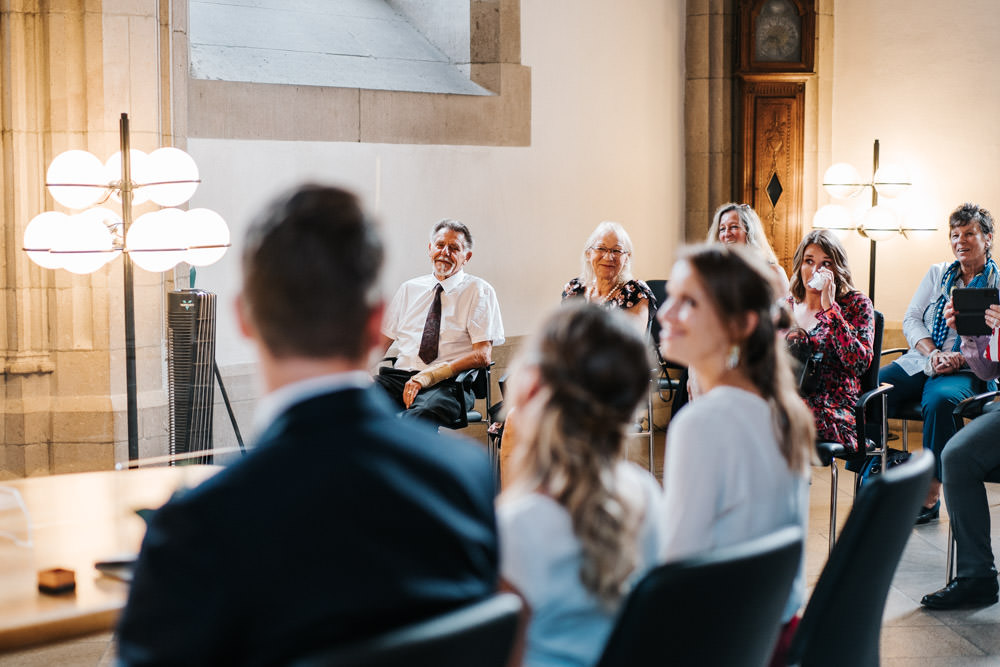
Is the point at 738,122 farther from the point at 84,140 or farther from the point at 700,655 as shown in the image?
the point at 700,655

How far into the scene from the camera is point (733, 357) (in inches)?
85.7

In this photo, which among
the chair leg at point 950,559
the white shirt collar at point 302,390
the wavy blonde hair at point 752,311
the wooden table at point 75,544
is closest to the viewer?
the white shirt collar at point 302,390

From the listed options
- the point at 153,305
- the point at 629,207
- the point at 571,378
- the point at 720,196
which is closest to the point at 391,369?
the point at 153,305

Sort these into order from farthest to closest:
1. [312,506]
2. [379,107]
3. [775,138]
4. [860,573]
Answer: [775,138] → [379,107] → [860,573] → [312,506]

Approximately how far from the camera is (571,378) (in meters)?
1.65

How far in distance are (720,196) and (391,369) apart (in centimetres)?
269

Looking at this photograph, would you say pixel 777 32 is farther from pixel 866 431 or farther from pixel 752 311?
pixel 752 311

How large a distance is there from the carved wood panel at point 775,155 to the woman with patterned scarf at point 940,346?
1711mm

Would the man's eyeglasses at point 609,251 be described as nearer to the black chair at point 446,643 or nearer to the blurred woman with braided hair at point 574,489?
the blurred woman with braided hair at point 574,489

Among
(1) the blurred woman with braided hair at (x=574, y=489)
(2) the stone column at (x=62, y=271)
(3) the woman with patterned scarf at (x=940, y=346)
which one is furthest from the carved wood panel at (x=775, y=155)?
(1) the blurred woman with braided hair at (x=574, y=489)

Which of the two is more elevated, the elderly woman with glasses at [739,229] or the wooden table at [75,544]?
the elderly woman with glasses at [739,229]

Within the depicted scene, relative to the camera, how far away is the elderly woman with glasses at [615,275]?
489 cm

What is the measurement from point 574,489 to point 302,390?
501 millimetres

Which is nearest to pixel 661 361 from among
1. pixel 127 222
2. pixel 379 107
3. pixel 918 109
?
pixel 379 107
